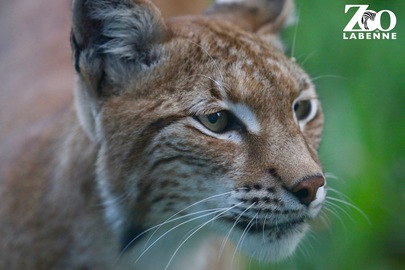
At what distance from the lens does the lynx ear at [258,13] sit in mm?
3920

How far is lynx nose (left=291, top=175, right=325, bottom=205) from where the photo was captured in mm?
2951

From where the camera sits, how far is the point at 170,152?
3143 mm

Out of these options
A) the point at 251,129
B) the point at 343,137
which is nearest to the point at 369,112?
the point at 343,137

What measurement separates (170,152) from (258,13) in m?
1.12

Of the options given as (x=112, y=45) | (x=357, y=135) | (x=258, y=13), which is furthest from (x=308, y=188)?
(x=357, y=135)

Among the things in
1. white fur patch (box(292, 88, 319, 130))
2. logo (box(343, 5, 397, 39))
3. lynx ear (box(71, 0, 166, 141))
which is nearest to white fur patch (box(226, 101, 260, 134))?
white fur patch (box(292, 88, 319, 130))

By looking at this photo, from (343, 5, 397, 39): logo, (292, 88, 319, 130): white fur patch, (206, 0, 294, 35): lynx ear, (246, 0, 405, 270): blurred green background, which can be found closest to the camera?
(292, 88, 319, 130): white fur patch

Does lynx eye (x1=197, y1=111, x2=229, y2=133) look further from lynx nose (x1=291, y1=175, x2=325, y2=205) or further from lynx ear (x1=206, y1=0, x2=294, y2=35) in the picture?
lynx ear (x1=206, y1=0, x2=294, y2=35)

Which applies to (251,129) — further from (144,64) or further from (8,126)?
(8,126)

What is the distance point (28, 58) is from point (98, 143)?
1.59m

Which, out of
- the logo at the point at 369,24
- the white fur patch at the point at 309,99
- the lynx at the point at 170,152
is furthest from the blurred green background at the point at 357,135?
the lynx at the point at 170,152

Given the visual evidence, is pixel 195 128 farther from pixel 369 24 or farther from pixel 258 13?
pixel 369 24

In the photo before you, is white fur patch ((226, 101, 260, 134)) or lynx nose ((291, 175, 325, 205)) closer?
lynx nose ((291, 175, 325, 205))

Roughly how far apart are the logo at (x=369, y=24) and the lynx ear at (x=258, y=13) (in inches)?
26.3
